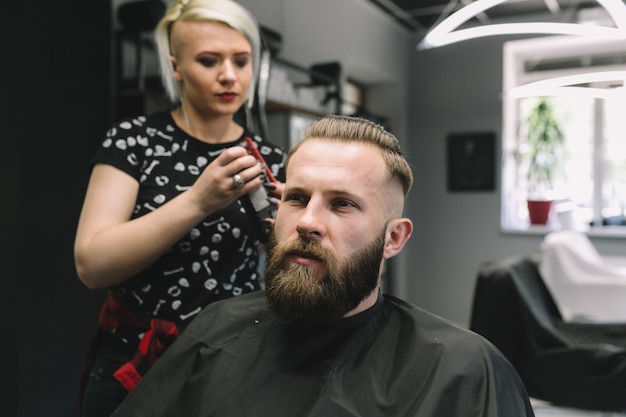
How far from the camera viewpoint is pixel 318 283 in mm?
1029

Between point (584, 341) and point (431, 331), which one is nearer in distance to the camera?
point (431, 331)

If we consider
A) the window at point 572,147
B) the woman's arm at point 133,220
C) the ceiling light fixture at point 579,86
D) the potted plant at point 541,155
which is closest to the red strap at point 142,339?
the woman's arm at point 133,220

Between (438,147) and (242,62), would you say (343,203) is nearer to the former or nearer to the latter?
(242,62)

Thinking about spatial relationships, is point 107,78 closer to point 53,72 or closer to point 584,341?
point 53,72

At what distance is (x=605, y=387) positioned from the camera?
62.1 inches

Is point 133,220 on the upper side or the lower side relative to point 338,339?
upper

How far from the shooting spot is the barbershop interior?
1884mm

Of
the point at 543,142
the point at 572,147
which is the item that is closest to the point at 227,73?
the point at 572,147

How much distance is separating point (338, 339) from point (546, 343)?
119 centimetres

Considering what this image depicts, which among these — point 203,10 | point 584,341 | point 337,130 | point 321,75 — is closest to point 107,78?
point 203,10

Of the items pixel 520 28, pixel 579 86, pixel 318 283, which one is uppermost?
pixel 520 28

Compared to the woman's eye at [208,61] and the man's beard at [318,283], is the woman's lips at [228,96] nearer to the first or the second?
the woman's eye at [208,61]

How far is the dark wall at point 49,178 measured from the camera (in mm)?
1905

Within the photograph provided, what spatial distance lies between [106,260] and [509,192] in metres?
3.88
